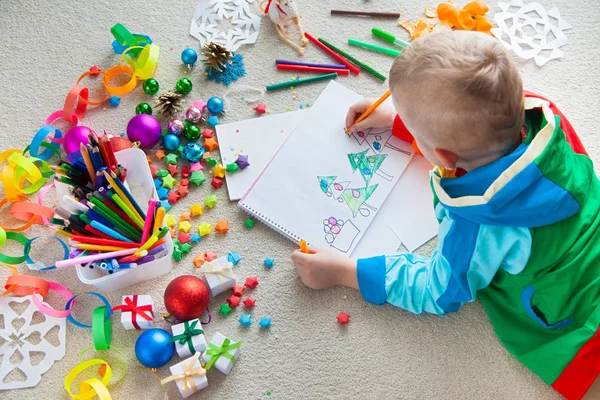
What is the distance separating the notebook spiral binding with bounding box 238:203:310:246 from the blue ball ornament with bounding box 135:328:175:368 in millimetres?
257

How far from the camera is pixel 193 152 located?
1.06 metres

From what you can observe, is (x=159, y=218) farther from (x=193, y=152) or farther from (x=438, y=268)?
(x=438, y=268)

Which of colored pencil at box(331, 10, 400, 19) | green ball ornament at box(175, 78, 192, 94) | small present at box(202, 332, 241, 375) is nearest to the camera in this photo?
small present at box(202, 332, 241, 375)

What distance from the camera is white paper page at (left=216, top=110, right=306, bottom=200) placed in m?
1.06

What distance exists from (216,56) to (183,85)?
0.09 metres

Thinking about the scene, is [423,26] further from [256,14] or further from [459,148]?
[459,148]

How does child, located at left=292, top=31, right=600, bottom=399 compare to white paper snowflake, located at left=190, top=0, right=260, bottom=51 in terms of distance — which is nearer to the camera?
child, located at left=292, top=31, right=600, bottom=399

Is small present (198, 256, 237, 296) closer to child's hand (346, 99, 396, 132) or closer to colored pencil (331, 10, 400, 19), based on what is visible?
child's hand (346, 99, 396, 132)

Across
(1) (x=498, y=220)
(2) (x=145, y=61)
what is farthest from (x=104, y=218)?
(1) (x=498, y=220)

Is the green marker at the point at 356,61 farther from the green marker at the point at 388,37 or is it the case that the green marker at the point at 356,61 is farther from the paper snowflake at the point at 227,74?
the paper snowflake at the point at 227,74

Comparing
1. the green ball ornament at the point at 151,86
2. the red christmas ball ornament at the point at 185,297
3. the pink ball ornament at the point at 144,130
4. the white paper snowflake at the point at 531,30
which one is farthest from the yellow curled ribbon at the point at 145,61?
the white paper snowflake at the point at 531,30

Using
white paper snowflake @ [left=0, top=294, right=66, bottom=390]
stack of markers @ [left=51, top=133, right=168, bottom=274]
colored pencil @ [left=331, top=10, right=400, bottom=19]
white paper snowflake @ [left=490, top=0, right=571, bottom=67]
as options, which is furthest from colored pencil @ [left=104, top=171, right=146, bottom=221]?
white paper snowflake @ [left=490, top=0, right=571, bottom=67]

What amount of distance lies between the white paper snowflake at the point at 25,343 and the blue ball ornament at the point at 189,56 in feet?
1.78

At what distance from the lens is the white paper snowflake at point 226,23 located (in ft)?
3.94
